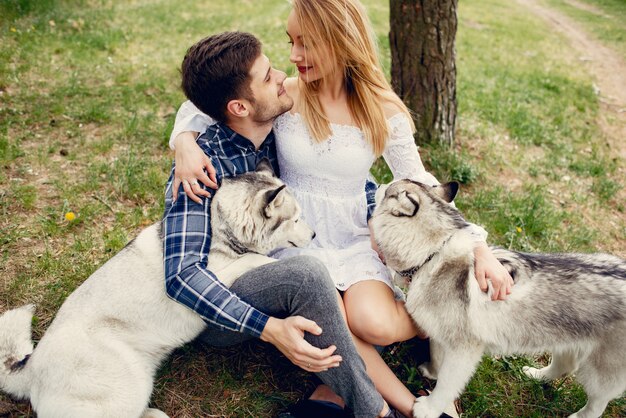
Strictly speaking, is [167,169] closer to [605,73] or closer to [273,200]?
[273,200]

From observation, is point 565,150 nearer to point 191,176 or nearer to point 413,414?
point 413,414

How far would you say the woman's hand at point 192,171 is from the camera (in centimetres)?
284

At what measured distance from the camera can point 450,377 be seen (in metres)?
2.88

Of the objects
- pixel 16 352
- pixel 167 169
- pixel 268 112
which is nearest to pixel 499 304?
pixel 268 112

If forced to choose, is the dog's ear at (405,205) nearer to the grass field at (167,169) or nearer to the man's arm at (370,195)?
the man's arm at (370,195)

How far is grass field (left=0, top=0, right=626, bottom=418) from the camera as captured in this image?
10.8 ft

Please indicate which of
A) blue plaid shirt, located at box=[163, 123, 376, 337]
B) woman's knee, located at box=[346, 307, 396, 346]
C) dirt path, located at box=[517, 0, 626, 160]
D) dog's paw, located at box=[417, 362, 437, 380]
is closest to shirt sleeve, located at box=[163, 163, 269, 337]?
blue plaid shirt, located at box=[163, 123, 376, 337]

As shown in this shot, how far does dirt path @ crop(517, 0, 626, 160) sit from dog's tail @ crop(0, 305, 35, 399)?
7.51 metres

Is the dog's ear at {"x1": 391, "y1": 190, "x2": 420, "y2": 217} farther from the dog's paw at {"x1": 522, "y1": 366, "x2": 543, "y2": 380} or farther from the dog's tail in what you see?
the dog's tail

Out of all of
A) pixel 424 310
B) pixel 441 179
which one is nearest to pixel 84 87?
pixel 441 179

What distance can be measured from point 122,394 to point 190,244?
38.2 inches

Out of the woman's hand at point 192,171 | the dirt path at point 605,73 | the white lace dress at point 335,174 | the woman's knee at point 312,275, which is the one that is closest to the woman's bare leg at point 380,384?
the woman's knee at point 312,275

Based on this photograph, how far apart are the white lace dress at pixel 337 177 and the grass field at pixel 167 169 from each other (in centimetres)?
89

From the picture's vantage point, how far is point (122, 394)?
8.70 feet
